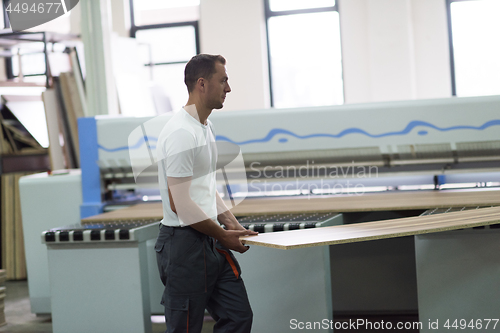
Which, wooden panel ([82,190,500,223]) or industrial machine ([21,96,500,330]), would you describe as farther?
industrial machine ([21,96,500,330])

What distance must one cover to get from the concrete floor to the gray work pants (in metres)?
1.17

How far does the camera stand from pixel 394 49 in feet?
16.7

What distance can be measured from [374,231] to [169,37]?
4.71 m

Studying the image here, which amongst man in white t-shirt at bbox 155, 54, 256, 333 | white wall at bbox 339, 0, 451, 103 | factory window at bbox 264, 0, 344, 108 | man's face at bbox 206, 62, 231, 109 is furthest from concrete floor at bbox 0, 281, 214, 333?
factory window at bbox 264, 0, 344, 108

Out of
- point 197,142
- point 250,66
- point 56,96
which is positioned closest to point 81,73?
point 56,96

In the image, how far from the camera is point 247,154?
119 inches

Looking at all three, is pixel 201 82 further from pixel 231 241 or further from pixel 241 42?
pixel 241 42

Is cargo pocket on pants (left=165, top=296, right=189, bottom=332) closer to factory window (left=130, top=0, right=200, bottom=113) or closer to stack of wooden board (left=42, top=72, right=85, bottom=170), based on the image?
stack of wooden board (left=42, top=72, right=85, bottom=170)

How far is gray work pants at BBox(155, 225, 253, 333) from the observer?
1803 millimetres

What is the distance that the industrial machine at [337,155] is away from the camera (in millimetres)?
2826

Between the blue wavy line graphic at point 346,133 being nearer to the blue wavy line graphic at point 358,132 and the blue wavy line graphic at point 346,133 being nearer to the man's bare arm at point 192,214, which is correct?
the blue wavy line graphic at point 358,132

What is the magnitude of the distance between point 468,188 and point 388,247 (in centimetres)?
54

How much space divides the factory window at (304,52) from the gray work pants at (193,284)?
4.05 m

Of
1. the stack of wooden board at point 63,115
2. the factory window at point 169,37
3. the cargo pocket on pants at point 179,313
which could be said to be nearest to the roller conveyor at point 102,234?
the cargo pocket on pants at point 179,313
